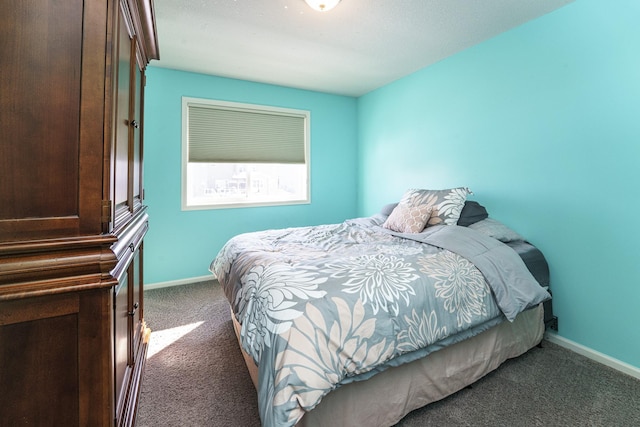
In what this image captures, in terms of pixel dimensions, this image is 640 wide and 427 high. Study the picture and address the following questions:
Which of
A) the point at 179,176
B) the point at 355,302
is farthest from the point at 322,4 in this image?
the point at 179,176

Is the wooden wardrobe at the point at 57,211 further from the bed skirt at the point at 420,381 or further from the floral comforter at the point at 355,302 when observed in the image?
the bed skirt at the point at 420,381

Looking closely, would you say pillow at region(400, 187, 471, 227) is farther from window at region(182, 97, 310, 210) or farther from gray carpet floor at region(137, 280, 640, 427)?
window at region(182, 97, 310, 210)

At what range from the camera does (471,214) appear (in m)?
2.47

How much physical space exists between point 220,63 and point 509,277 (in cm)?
326

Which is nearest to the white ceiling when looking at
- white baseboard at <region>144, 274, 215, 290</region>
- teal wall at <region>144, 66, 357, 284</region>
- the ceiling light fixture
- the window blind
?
the ceiling light fixture

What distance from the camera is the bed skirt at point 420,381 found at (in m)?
1.26

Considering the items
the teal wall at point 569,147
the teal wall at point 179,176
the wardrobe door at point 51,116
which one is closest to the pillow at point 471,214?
the teal wall at point 569,147

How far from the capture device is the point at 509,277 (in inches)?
71.5

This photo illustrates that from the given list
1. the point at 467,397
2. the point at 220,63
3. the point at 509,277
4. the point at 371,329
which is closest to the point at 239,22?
the point at 220,63

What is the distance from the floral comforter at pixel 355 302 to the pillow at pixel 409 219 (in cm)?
29

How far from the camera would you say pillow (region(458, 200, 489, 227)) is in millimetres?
2443

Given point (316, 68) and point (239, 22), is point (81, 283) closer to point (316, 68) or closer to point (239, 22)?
point (239, 22)

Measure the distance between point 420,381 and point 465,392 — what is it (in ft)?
1.29

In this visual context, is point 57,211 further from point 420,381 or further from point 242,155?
point 242,155
